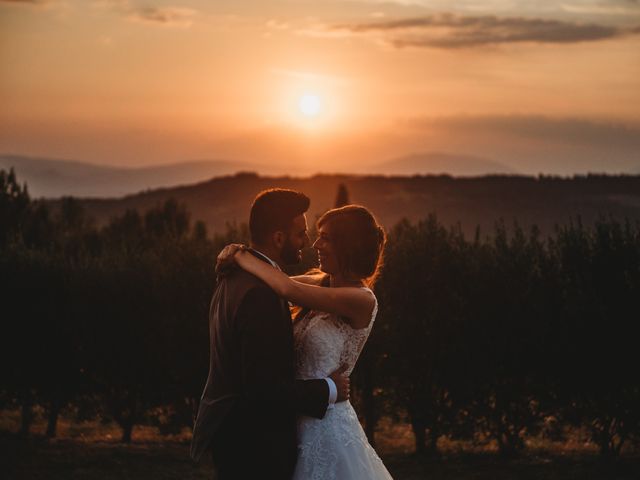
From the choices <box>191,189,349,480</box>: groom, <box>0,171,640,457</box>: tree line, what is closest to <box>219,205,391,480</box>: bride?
<box>191,189,349,480</box>: groom

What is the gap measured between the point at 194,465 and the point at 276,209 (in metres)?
10.7

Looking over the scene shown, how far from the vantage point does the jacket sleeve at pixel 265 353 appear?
4.69 metres

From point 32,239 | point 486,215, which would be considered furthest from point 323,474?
point 486,215

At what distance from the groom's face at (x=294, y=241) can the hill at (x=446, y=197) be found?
8385cm

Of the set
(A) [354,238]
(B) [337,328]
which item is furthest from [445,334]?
(A) [354,238]

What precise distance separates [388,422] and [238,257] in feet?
52.9

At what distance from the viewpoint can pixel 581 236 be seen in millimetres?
15258

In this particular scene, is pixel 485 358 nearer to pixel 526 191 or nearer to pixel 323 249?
pixel 323 249

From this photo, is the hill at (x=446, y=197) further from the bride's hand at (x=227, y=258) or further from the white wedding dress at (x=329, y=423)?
the bride's hand at (x=227, y=258)

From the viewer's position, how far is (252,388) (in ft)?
15.4

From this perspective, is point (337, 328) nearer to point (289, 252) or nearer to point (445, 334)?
Result: point (289, 252)

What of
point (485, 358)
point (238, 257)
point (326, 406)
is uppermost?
point (238, 257)

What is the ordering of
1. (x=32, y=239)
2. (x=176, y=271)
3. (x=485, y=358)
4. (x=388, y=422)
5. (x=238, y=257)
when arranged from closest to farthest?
(x=238, y=257) → (x=485, y=358) → (x=176, y=271) → (x=388, y=422) → (x=32, y=239)

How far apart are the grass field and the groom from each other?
378 inches
